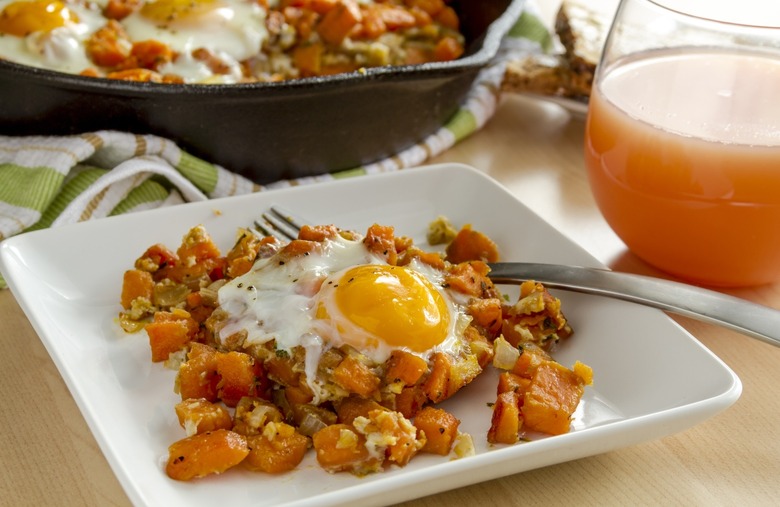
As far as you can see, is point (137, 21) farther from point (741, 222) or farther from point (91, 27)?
point (741, 222)

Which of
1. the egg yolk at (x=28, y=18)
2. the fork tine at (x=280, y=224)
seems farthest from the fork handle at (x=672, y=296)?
the egg yolk at (x=28, y=18)

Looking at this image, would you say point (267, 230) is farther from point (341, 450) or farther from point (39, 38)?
point (39, 38)

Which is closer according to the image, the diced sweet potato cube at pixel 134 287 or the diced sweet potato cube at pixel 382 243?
the diced sweet potato cube at pixel 382 243

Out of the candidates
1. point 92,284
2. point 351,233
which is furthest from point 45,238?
point 351,233

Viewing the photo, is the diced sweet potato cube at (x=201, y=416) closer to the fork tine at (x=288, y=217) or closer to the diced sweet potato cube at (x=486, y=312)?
the diced sweet potato cube at (x=486, y=312)

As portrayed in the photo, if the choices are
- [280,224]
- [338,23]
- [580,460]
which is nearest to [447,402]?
[580,460]
